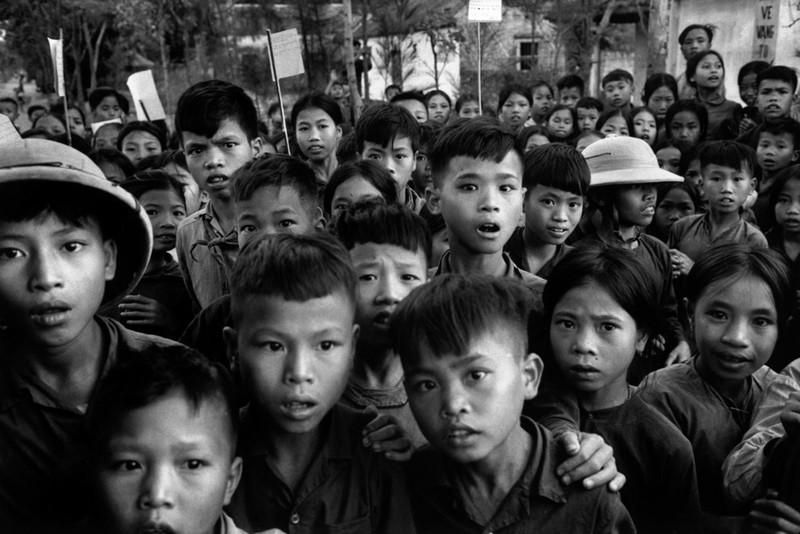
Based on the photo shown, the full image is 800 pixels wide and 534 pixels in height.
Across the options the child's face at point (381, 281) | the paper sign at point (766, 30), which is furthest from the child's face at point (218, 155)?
the paper sign at point (766, 30)

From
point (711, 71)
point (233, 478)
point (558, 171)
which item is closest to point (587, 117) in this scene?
point (711, 71)

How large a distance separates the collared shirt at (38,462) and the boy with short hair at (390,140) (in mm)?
2774

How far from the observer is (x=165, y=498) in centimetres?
166

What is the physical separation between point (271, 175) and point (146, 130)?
379 centimetres

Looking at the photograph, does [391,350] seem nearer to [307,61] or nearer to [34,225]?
[34,225]

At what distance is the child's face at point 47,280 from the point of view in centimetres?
185

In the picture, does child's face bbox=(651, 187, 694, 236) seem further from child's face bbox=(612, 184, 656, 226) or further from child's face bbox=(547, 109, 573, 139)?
child's face bbox=(547, 109, 573, 139)

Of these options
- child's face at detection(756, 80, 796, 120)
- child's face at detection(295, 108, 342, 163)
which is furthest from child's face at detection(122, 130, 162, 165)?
child's face at detection(756, 80, 796, 120)

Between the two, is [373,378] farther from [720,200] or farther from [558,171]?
[720,200]

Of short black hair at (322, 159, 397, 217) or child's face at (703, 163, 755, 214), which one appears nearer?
short black hair at (322, 159, 397, 217)

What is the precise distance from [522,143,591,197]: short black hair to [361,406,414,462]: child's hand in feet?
6.16

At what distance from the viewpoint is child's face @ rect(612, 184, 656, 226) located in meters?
3.97

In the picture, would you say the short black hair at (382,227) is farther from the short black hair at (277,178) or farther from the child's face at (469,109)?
the child's face at (469,109)

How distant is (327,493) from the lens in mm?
1929
